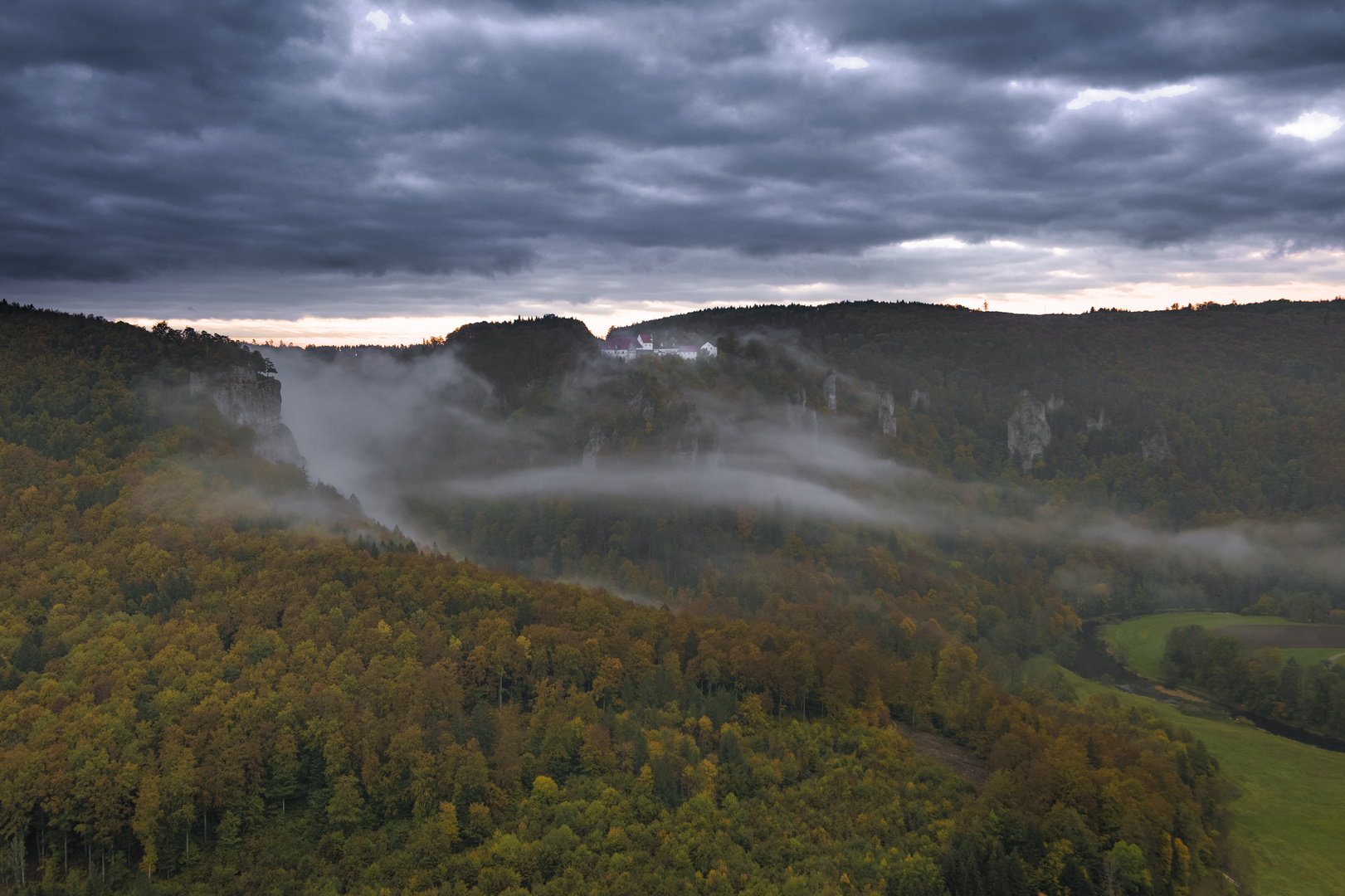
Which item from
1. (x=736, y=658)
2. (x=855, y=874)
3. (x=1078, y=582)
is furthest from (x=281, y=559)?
(x=1078, y=582)

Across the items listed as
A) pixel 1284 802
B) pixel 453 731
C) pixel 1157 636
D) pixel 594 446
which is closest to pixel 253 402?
pixel 594 446

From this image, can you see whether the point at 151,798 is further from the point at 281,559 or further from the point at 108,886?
the point at 281,559

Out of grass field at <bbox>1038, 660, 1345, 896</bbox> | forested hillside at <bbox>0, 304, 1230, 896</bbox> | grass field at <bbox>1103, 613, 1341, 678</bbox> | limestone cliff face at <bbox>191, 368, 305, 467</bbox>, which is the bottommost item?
grass field at <bbox>1103, 613, 1341, 678</bbox>

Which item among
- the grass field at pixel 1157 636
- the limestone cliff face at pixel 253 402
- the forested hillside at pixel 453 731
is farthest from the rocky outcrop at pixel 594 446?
the grass field at pixel 1157 636

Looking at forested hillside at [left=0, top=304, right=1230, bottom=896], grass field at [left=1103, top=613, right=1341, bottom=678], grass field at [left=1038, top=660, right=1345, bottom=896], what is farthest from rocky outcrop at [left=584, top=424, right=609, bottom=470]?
grass field at [left=1038, top=660, right=1345, bottom=896]

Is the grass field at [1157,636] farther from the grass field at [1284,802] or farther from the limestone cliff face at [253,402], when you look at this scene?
the limestone cliff face at [253,402]

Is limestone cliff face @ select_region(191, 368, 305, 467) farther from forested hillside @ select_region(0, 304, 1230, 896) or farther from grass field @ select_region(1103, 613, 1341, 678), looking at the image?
grass field @ select_region(1103, 613, 1341, 678)
